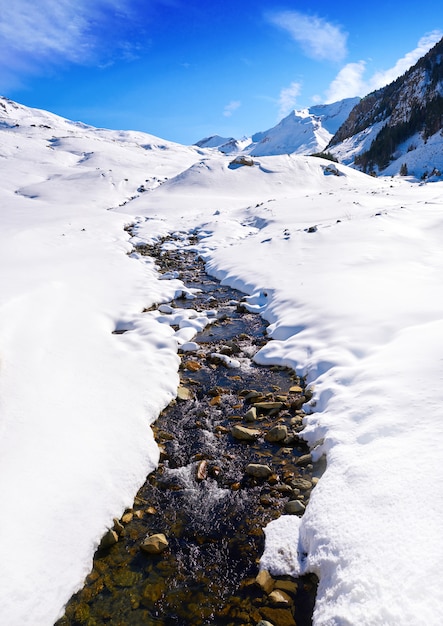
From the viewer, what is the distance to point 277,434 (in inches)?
179

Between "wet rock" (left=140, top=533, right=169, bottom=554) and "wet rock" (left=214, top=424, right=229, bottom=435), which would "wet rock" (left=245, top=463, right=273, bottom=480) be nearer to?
"wet rock" (left=214, top=424, right=229, bottom=435)

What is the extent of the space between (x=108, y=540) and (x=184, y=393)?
8.40 ft

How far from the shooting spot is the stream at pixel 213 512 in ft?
8.98

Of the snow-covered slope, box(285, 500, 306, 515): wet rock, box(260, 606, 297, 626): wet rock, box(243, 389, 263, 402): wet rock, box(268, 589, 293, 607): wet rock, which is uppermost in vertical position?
the snow-covered slope

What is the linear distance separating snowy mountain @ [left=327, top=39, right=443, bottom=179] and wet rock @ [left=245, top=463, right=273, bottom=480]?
42.7 metres

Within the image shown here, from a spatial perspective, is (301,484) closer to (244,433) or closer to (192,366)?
(244,433)

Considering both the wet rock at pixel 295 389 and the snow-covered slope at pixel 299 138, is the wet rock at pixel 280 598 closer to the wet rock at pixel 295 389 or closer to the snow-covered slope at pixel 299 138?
the wet rock at pixel 295 389

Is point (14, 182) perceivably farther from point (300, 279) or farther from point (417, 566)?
point (417, 566)

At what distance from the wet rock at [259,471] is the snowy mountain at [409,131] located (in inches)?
1681

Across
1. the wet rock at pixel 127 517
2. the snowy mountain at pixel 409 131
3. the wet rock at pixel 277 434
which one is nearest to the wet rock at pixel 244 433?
the wet rock at pixel 277 434

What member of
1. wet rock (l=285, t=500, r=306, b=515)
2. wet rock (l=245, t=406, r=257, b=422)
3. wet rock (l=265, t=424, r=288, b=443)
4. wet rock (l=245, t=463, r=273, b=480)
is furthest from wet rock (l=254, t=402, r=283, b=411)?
wet rock (l=285, t=500, r=306, b=515)

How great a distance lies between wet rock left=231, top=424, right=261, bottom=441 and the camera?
4602 millimetres

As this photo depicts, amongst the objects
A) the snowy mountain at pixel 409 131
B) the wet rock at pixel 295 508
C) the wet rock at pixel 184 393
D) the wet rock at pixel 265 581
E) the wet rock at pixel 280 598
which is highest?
the snowy mountain at pixel 409 131

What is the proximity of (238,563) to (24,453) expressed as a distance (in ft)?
7.72
